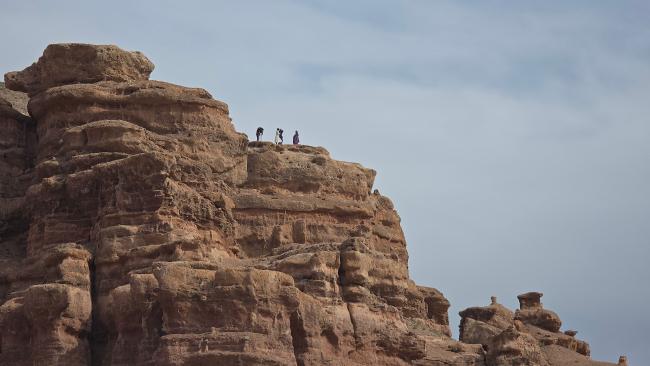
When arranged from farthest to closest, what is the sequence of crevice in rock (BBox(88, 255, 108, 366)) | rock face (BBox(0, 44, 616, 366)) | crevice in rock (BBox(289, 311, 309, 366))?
crevice in rock (BBox(88, 255, 108, 366)), crevice in rock (BBox(289, 311, 309, 366)), rock face (BBox(0, 44, 616, 366))

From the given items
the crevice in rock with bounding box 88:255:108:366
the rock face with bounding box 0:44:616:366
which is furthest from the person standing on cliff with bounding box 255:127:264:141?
the crevice in rock with bounding box 88:255:108:366

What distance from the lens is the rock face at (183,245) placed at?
201 ft

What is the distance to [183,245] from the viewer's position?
6481cm

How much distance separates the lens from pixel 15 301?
6462 cm

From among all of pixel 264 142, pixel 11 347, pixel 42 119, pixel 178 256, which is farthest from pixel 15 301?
pixel 264 142

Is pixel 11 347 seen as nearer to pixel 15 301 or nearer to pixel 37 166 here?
pixel 15 301

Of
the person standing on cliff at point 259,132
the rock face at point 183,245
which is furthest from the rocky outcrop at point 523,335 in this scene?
the person standing on cliff at point 259,132

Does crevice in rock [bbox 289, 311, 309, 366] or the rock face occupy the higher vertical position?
the rock face

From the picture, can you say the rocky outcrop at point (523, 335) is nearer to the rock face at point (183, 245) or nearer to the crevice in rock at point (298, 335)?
the rock face at point (183, 245)

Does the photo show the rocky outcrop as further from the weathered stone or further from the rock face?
the weathered stone

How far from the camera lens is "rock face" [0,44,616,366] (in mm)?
61156

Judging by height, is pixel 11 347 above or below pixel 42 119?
below

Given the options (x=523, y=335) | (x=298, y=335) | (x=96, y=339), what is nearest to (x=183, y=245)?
(x=96, y=339)

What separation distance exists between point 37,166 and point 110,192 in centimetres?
570
